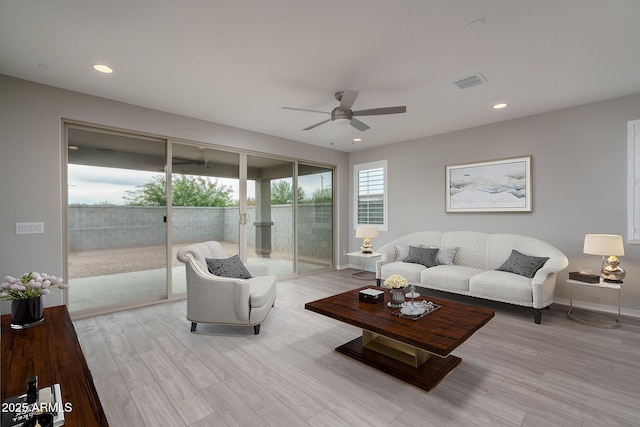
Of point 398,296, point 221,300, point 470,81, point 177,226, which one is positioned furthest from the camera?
point 177,226

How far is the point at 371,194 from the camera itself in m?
6.55

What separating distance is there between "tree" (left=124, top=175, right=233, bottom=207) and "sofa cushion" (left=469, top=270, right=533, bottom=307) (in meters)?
3.94

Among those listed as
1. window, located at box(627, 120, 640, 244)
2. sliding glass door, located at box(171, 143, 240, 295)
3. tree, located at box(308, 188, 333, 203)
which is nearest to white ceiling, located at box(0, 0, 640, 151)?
window, located at box(627, 120, 640, 244)

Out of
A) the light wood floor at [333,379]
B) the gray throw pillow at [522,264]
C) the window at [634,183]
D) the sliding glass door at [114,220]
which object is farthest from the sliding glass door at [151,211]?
the window at [634,183]

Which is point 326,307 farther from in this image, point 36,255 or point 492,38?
point 36,255

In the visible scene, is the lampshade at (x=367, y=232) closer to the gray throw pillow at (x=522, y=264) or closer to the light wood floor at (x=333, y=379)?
the gray throw pillow at (x=522, y=264)

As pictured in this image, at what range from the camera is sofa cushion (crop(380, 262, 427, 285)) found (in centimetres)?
446

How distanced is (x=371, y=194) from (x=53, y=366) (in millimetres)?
5822

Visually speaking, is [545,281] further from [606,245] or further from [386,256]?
[386,256]

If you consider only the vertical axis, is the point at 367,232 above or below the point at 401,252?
above

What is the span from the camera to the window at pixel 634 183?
3.61 meters

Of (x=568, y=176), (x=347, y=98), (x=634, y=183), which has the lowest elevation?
(x=634, y=183)

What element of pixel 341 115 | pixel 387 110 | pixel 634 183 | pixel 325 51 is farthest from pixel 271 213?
pixel 634 183

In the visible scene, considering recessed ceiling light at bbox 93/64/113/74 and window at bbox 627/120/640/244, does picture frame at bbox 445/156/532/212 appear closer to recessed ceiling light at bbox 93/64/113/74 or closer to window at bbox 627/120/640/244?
window at bbox 627/120/640/244
